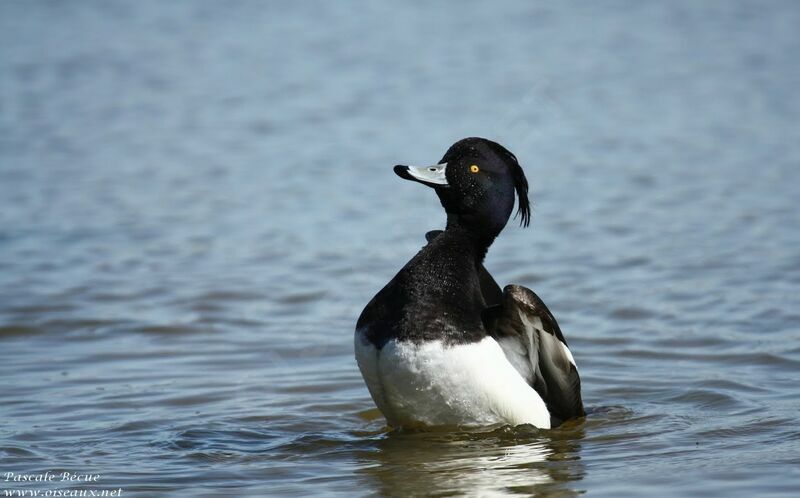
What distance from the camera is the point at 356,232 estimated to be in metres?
11.1

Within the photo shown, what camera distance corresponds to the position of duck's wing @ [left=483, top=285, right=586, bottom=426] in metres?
6.04

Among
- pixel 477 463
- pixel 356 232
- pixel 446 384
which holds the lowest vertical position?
pixel 477 463

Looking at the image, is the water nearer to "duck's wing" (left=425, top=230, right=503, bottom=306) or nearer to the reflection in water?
the reflection in water

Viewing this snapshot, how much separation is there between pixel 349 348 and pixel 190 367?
1.05 meters

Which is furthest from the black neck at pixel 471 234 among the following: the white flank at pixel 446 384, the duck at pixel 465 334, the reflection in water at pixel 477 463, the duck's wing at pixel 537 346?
the reflection in water at pixel 477 463

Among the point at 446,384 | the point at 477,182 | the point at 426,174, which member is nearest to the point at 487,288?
the point at 477,182

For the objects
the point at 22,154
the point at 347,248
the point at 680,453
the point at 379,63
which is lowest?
the point at 680,453

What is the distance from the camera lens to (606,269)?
32.7ft

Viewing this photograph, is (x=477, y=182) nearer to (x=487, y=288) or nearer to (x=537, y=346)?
(x=487, y=288)

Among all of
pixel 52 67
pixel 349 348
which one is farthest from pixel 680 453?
pixel 52 67

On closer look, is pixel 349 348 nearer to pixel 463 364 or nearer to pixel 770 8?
pixel 463 364

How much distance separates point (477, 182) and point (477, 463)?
1.41 meters

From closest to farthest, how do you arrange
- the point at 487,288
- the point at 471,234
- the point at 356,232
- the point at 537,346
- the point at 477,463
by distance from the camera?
1. the point at 477,463
2. the point at 537,346
3. the point at 471,234
4. the point at 487,288
5. the point at 356,232

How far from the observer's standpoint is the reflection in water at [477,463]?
543cm
